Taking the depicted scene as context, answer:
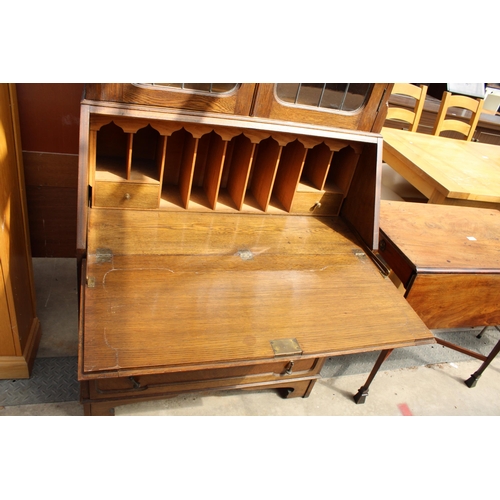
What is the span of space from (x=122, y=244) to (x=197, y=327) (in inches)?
16.7

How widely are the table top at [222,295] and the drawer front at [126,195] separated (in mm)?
35

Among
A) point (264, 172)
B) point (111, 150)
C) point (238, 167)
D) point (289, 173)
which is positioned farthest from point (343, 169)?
point (111, 150)

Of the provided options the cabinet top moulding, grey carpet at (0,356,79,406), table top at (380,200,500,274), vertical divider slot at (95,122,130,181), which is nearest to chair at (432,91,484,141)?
table top at (380,200,500,274)

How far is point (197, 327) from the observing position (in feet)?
3.88

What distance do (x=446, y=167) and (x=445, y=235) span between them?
2.96 feet

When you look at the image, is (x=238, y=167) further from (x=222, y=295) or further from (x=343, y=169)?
(x=222, y=295)

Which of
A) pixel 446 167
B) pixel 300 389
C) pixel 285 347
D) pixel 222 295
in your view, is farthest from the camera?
pixel 446 167

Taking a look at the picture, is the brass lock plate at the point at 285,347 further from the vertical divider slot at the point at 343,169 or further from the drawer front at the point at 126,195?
the vertical divider slot at the point at 343,169

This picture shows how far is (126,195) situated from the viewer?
1496 mm

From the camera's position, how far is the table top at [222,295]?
3.65 ft

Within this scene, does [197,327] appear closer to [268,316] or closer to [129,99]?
[268,316]

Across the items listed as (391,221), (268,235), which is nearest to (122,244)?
(268,235)

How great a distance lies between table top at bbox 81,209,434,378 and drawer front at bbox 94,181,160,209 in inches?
1.4
